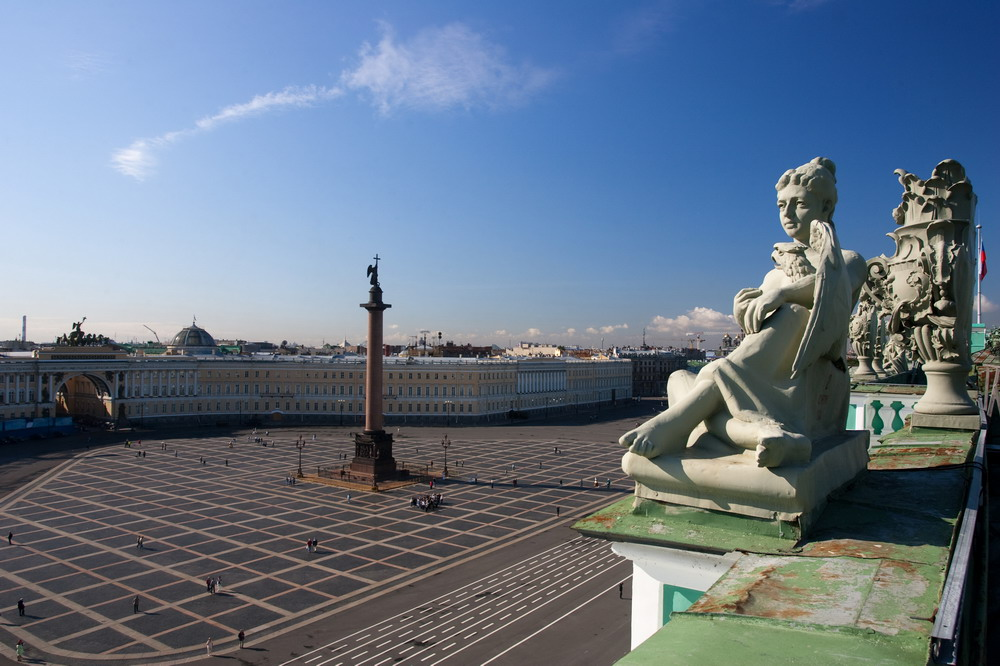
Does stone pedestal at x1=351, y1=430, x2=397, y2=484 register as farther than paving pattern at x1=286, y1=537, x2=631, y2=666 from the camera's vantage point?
Yes

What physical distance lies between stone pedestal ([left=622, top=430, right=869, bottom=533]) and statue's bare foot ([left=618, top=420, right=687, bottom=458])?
0.20 ft

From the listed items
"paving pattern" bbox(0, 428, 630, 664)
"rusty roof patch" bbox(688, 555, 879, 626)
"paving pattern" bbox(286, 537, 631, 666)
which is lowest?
"paving pattern" bbox(286, 537, 631, 666)

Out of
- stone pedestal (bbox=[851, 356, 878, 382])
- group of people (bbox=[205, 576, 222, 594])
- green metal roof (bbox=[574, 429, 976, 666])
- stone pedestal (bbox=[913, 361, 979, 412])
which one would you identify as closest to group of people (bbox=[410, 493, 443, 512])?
group of people (bbox=[205, 576, 222, 594])

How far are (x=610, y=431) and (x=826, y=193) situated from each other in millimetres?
63435

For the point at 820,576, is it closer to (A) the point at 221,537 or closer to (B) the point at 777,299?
(B) the point at 777,299

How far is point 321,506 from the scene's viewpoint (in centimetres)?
3412

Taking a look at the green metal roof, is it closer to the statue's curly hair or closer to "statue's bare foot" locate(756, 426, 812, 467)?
"statue's bare foot" locate(756, 426, 812, 467)

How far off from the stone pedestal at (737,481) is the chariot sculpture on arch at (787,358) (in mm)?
74

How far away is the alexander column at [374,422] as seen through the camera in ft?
135

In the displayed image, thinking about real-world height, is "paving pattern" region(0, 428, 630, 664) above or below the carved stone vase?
below

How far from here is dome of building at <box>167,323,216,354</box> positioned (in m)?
102

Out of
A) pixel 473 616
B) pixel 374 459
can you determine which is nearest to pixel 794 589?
pixel 473 616

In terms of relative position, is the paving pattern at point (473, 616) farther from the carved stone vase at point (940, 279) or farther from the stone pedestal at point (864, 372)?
the carved stone vase at point (940, 279)

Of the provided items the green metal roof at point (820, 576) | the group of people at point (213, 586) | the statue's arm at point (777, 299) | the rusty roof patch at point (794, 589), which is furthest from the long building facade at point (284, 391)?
the rusty roof patch at point (794, 589)
